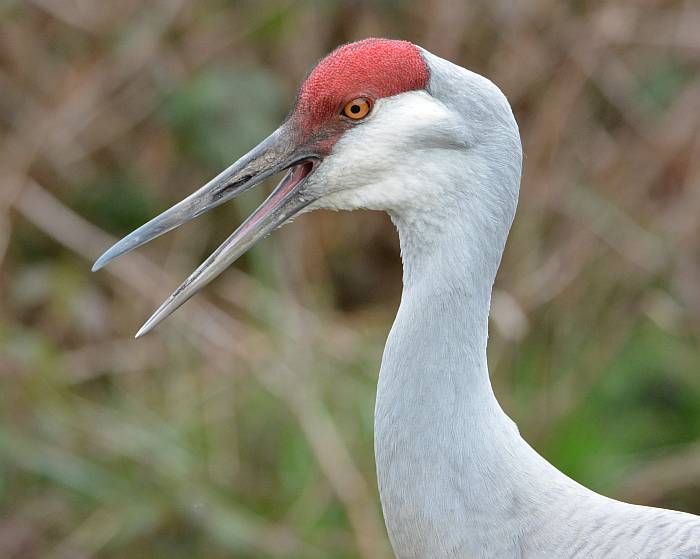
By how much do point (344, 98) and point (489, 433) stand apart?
0.74 m

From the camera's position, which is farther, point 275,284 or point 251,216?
point 275,284

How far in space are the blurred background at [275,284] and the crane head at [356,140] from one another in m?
1.96

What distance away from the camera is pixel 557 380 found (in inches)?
185

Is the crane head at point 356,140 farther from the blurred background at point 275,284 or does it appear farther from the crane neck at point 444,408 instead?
the blurred background at point 275,284

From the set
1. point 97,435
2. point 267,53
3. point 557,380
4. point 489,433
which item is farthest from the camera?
point 267,53

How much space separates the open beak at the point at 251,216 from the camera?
241 cm

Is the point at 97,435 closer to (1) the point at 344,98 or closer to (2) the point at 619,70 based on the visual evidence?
(1) the point at 344,98

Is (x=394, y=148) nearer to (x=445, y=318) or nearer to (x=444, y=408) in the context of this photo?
Result: (x=445, y=318)

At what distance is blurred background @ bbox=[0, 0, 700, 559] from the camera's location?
4270 millimetres

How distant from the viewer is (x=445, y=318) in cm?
232

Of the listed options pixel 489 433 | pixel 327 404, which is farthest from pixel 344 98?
pixel 327 404

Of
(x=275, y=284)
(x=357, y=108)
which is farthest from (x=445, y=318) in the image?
(x=275, y=284)

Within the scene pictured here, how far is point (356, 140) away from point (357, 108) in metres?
0.07

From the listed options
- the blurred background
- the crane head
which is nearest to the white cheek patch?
the crane head
